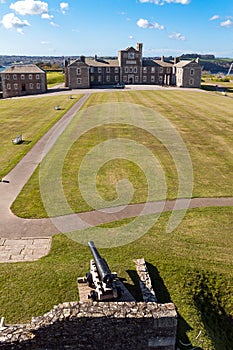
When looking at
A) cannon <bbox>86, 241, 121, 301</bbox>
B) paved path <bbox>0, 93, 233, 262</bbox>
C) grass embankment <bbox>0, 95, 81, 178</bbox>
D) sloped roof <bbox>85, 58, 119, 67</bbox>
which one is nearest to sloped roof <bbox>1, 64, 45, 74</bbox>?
grass embankment <bbox>0, 95, 81, 178</bbox>

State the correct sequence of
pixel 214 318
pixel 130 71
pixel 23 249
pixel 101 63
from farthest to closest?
pixel 130 71
pixel 101 63
pixel 23 249
pixel 214 318

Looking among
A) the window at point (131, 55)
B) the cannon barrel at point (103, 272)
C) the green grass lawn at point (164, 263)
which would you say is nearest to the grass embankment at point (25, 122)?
the green grass lawn at point (164, 263)

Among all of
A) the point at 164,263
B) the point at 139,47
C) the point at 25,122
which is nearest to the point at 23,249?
the point at 164,263

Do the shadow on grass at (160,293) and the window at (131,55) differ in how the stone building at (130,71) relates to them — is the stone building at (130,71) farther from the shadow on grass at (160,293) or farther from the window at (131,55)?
→ the shadow on grass at (160,293)

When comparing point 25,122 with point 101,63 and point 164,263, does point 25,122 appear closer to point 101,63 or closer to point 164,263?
point 164,263

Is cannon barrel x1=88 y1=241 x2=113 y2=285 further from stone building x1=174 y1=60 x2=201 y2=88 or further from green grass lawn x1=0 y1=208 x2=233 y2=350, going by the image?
stone building x1=174 y1=60 x2=201 y2=88

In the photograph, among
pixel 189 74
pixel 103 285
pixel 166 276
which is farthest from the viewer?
pixel 189 74
